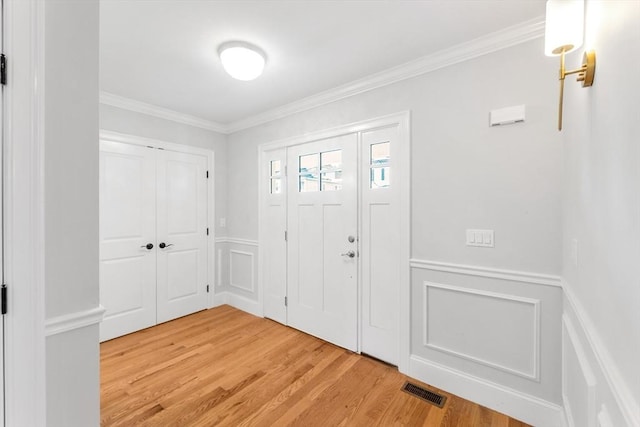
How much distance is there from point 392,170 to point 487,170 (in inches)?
28.5

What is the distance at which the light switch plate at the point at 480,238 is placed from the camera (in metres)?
1.96

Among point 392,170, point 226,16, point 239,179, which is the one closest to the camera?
point 226,16

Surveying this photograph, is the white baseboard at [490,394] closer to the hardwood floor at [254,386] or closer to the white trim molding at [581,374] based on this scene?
the hardwood floor at [254,386]

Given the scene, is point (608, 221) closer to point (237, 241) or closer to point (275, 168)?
point (275, 168)

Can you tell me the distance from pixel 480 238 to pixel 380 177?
0.95 metres

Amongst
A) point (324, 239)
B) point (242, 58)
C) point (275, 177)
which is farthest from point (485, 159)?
point (275, 177)

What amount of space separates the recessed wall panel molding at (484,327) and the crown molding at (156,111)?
3307 mm

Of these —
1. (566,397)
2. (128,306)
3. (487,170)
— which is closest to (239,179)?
(128,306)

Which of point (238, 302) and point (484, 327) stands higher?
point (484, 327)

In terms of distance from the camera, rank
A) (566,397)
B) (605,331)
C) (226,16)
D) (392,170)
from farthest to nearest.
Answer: (392,170) → (226,16) → (566,397) → (605,331)

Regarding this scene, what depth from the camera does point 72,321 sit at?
1024mm

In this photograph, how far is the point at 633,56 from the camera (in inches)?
26.9

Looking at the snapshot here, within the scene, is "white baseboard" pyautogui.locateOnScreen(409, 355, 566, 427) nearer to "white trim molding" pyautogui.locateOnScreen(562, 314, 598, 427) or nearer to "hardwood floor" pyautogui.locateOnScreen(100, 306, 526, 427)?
"hardwood floor" pyautogui.locateOnScreen(100, 306, 526, 427)

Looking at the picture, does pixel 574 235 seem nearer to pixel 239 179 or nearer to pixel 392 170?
pixel 392 170
